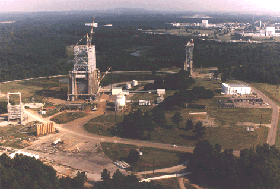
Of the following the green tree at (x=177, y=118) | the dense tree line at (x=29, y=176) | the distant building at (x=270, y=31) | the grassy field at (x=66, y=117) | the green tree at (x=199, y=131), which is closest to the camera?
the dense tree line at (x=29, y=176)

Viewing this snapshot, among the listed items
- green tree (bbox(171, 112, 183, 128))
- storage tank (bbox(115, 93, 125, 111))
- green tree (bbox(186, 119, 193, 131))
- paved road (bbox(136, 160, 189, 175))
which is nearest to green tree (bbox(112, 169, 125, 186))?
paved road (bbox(136, 160, 189, 175))

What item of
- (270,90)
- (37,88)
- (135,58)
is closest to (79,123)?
(37,88)

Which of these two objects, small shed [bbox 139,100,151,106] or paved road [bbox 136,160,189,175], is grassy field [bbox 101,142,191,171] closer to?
paved road [bbox 136,160,189,175]

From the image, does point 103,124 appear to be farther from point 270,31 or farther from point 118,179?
point 270,31

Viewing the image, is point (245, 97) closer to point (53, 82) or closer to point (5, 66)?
point (53, 82)

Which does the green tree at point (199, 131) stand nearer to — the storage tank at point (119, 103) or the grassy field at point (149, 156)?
the grassy field at point (149, 156)

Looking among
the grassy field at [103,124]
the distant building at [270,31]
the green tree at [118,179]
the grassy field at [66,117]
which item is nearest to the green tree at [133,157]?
the green tree at [118,179]
